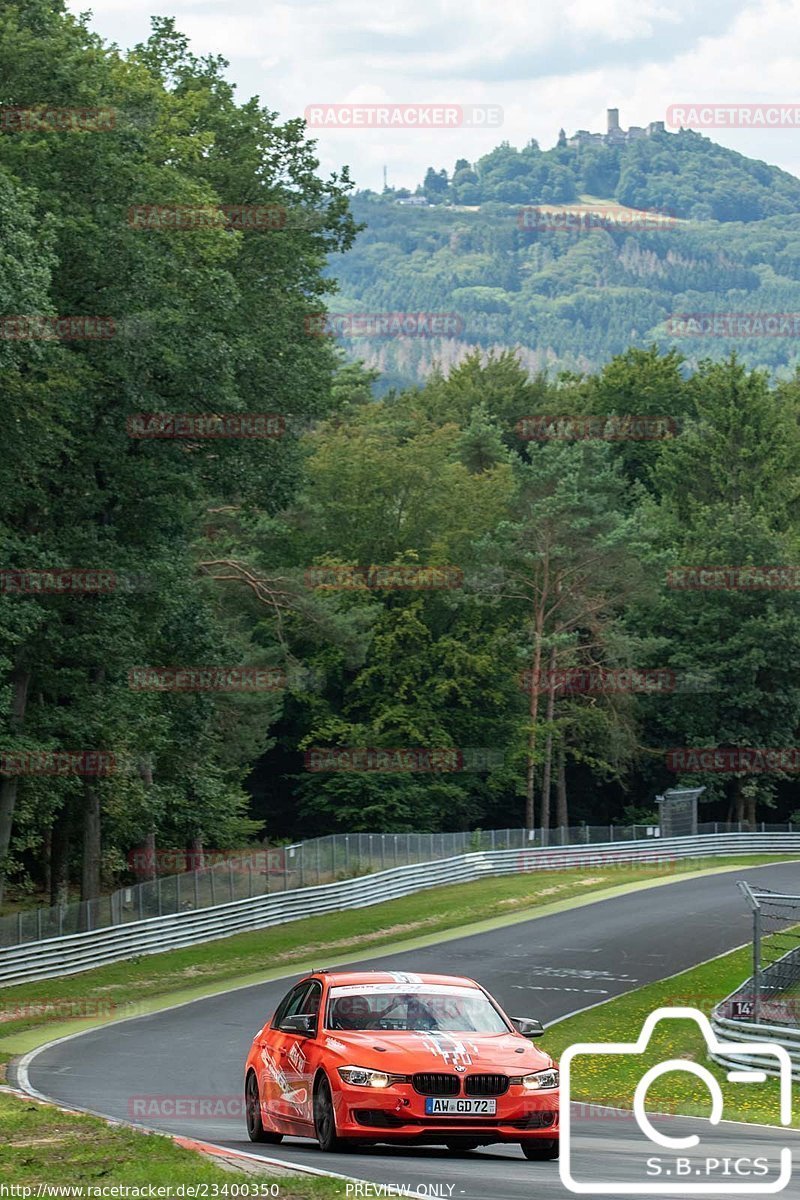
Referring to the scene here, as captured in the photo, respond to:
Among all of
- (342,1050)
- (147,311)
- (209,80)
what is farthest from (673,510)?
Answer: (342,1050)

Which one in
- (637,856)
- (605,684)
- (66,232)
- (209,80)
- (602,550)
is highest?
(209,80)

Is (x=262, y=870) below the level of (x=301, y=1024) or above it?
below

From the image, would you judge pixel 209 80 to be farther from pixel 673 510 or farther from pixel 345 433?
pixel 673 510

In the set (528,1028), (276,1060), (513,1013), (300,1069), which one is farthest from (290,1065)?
(513,1013)

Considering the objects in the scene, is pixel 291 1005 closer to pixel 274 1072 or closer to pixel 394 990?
pixel 274 1072

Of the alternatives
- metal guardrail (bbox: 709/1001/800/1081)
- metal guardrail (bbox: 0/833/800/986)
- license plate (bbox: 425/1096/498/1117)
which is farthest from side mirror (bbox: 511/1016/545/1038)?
metal guardrail (bbox: 0/833/800/986)

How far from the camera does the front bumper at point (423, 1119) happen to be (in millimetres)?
12625

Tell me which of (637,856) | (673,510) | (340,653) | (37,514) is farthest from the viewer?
(673,510)

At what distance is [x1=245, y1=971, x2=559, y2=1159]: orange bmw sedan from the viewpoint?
499 inches

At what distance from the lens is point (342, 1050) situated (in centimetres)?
1316

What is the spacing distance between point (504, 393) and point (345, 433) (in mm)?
22213

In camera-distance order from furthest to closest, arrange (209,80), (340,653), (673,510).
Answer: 1. (673,510)
2. (340,653)
3. (209,80)

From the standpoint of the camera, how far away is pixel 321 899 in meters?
48.7

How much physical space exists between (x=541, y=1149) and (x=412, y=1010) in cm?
164
